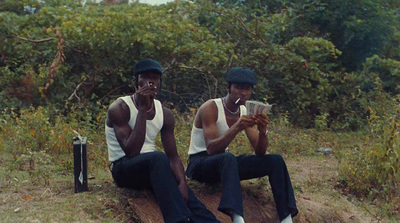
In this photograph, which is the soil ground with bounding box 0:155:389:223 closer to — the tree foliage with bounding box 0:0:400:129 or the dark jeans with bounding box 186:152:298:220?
the dark jeans with bounding box 186:152:298:220

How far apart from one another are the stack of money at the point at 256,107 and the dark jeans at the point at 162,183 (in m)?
0.78

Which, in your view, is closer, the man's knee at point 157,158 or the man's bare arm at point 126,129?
the man's knee at point 157,158

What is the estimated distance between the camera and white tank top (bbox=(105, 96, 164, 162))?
4.50 meters

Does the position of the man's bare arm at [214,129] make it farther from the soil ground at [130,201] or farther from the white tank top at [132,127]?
the soil ground at [130,201]

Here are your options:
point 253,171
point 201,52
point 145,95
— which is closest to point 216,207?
point 253,171

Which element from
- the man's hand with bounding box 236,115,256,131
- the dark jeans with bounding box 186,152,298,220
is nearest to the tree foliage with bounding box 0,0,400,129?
the dark jeans with bounding box 186,152,298,220

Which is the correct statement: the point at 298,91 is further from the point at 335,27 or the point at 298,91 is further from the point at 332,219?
the point at 332,219

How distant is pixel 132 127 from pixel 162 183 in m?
0.67

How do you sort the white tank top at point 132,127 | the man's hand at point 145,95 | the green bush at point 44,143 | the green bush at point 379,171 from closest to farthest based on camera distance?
the man's hand at point 145,95 < the white tank top at point 132,127 < the green bush at point 379,171 < the green bush at point 44,143

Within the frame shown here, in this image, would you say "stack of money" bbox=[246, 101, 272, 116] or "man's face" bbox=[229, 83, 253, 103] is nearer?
"stack of money" bbox=[246, 101, 272, 116]

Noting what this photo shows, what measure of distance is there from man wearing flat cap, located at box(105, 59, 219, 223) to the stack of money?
2.55ft

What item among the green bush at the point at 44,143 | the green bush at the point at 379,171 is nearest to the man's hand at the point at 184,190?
the green bush at the point at 44,143

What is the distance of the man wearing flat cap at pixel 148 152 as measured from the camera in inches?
160

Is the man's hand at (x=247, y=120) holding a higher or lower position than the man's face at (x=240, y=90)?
lower
